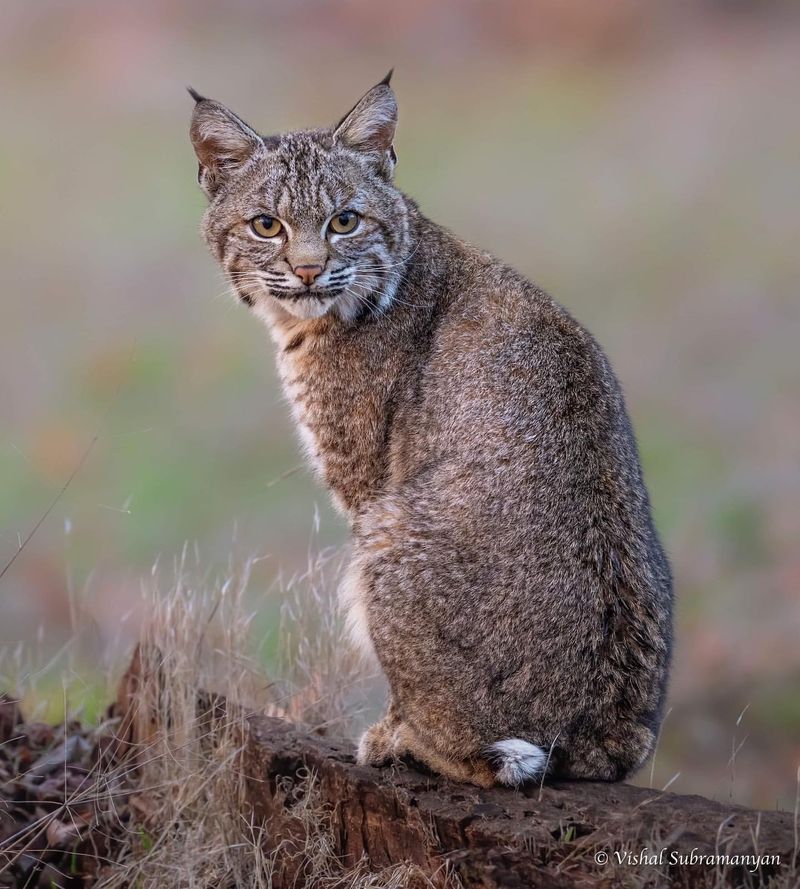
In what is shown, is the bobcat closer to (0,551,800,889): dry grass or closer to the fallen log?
the fallen log

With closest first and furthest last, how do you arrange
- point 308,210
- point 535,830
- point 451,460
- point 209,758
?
point 535,830, point 451,460, point 308,210, point 209,758

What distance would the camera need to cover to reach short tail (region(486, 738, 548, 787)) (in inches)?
162

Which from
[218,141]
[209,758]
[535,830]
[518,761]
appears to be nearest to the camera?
[535,830]

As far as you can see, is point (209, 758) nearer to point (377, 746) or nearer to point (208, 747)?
point (208, 747)

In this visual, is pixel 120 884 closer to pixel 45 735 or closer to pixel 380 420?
pixel 45 735

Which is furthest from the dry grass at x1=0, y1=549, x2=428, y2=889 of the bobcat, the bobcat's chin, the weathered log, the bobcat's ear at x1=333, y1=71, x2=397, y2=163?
the bobcat's ear at x1=333, y1=71, x2=397, y2=163

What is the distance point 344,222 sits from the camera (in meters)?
5.08

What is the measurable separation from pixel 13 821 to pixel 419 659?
1953 millimetres

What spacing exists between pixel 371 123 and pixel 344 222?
0.53 metres

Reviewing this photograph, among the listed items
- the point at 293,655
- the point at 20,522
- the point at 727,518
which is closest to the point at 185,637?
the point at 293,655

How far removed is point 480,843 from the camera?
13.0ft

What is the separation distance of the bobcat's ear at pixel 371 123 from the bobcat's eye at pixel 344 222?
1.33 ft

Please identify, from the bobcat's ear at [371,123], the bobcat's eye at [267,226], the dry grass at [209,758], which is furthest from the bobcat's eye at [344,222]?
the dry grass at [209,758]

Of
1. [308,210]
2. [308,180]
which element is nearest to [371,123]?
[308,180]
